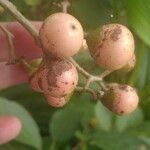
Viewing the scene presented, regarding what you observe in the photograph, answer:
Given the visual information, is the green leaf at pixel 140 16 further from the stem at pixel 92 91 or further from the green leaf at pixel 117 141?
the green leaf at pixel 117 141

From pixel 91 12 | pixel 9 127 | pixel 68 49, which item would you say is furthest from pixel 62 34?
pixel 9 127

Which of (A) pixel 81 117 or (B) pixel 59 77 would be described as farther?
(A) pixel 81 117

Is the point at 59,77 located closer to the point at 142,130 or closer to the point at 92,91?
the point at 92,91

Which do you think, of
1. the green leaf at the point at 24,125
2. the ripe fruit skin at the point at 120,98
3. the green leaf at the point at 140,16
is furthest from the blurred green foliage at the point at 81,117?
the ripe fruit skin at the point at 120,98

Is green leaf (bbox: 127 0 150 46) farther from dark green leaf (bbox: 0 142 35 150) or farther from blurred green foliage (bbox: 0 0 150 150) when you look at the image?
dark green leaf (bbox: 0 142 35 150)

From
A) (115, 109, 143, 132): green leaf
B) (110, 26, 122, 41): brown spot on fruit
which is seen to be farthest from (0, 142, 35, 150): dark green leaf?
(110, 26, 122, 41): brown spot on fruit

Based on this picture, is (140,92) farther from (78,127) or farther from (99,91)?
(99,91)
